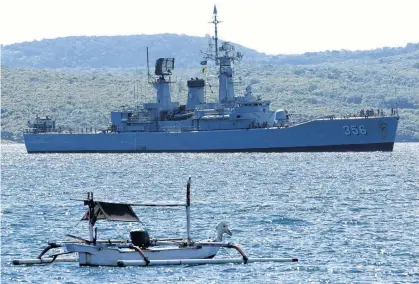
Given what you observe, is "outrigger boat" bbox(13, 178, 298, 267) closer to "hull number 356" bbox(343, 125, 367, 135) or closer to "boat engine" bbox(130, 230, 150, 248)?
"boat engine" bbox(130, 230, 150, 248)

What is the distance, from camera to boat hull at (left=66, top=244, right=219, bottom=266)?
34.3 metres

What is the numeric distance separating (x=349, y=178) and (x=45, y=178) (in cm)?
2473

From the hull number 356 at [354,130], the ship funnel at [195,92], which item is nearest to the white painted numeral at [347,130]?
the hull number 356 at [354,130]

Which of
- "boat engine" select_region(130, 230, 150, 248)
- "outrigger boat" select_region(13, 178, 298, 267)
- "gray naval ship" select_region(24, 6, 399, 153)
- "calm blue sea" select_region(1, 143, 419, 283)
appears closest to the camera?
"calm blue sea" select_region(1, 143, 419, 283)

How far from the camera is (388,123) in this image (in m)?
111

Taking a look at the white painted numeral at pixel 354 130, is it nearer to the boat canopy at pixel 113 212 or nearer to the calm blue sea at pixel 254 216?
the calm blue sea at pixel 254 216

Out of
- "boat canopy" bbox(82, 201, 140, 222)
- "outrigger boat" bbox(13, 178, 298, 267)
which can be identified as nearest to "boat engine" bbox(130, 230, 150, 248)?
"outrigger boat" bbox(13, 178, 298, 267)

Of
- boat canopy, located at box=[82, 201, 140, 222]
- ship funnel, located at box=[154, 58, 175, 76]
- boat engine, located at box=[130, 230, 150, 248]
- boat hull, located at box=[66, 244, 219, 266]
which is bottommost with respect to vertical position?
boat hull, located at box=[66, 244, 219, 266]

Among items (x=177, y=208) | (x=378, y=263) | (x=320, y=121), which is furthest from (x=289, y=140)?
(x=378, y=263)

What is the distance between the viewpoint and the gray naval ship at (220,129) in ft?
370

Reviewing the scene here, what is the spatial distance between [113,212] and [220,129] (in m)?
83.8

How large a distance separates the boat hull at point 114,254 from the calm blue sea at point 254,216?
0.33 metres

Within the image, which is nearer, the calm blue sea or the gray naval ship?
the calm blue sea

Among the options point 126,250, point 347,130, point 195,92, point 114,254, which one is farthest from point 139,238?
point 195,92
